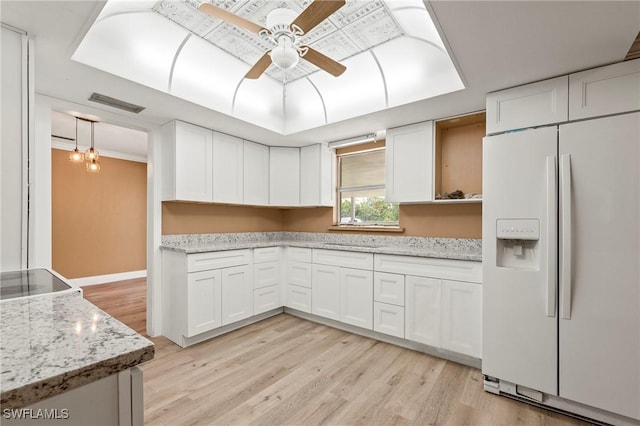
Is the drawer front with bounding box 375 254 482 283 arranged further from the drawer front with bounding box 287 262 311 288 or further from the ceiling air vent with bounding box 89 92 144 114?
the ceiling air vent with bounding box 89 92 144 114

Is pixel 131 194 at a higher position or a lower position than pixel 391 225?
higher

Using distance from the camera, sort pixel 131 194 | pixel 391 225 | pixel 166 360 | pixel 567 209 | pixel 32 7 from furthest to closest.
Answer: pixel 131 194, pixel 391 225, pixel 166 360, pixel 567 209, pixel 32 7

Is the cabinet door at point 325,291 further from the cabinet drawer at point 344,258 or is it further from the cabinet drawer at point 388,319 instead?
the cabinet drawer at point 388,319

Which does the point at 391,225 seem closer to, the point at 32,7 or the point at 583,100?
the point at 583,100

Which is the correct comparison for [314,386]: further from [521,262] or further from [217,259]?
[521,262]

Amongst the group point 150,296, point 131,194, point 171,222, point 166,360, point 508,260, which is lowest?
point 166,360

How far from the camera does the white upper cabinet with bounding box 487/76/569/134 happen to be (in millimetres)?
2027

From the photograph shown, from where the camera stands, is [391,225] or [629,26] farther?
[391,225]

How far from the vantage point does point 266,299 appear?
365cm

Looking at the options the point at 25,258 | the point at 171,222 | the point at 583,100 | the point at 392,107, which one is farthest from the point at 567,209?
the point at 171,222

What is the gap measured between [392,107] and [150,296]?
3213 millimetres

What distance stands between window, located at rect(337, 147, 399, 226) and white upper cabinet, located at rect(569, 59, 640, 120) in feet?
6.52

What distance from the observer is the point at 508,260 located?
2.19 metres

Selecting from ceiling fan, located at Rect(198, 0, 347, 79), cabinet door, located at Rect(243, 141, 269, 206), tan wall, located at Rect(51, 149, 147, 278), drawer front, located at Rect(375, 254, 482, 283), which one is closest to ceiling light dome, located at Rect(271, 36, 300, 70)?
ceiling fan, located at Rect(198, 0, 347, 79)
